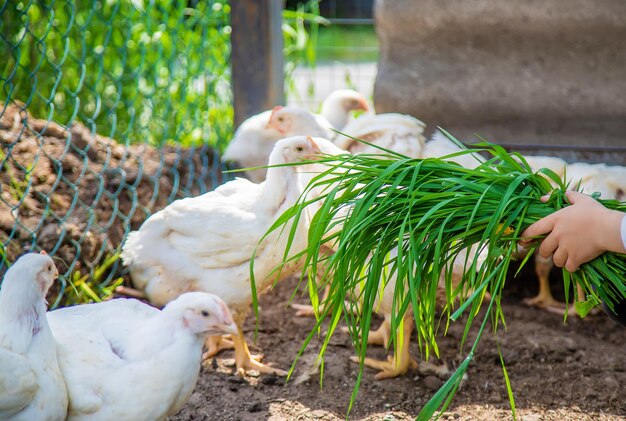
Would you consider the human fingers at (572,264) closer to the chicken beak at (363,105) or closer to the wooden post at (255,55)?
the wooden post at (255,55)

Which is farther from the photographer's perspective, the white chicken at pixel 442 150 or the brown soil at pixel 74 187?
the white chicken at pixel 442 150

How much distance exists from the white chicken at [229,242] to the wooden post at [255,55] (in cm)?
123

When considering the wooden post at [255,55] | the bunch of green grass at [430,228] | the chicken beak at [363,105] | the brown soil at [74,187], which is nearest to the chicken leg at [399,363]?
the bunch of green grass at [430,228]

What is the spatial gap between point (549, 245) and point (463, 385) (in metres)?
1.15

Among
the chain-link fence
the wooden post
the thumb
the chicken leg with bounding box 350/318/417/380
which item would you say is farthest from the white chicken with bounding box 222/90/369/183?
the thumb

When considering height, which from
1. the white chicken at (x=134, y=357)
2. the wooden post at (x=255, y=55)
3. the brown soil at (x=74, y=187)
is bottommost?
the white chicken at (x=134, y=357)

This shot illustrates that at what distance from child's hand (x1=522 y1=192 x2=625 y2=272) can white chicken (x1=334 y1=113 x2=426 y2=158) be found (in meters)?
1.59

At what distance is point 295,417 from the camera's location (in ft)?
9.45

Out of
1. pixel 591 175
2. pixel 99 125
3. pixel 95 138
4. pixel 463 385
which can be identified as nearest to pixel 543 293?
pixel 591 175

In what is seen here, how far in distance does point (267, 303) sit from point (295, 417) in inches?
45.0

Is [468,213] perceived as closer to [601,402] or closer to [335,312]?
[335,312]

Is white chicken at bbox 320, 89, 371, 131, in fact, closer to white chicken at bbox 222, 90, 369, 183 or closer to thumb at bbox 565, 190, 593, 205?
white chicken at bbox 222, 90, 369, 183

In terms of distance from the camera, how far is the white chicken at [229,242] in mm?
3240

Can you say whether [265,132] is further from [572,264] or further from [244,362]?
[572,264]
